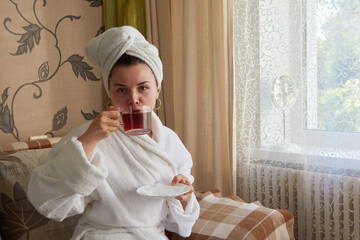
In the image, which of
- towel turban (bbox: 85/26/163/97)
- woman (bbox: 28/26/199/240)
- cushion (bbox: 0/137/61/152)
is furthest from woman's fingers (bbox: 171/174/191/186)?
cushion (bbox: 0/137/61/152)

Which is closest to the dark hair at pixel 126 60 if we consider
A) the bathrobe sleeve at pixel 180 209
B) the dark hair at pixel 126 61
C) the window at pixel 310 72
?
the dark hair at pixel 126 61

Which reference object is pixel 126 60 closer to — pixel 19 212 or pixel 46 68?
pixel 19 212

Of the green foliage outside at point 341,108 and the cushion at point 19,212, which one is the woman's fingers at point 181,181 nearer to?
the cushion at point 19,212

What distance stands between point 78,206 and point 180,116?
146cm

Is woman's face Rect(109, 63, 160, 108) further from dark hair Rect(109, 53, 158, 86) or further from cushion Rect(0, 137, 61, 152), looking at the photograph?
cushion Rect(0, 137, 61, 152)

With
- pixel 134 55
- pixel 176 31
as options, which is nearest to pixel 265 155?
pixel 176 31

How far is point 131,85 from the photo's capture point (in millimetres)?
1288

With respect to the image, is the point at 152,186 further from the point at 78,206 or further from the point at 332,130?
the point at 332,130

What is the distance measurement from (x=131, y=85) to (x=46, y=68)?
1.26 metres

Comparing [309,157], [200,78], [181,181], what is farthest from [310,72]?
[181,181]

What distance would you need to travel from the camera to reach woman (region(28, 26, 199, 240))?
3.72ft

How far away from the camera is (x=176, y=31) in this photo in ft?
8.36

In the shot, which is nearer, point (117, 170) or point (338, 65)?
point (117, 170)

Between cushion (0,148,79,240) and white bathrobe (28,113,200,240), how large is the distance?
280 mm
